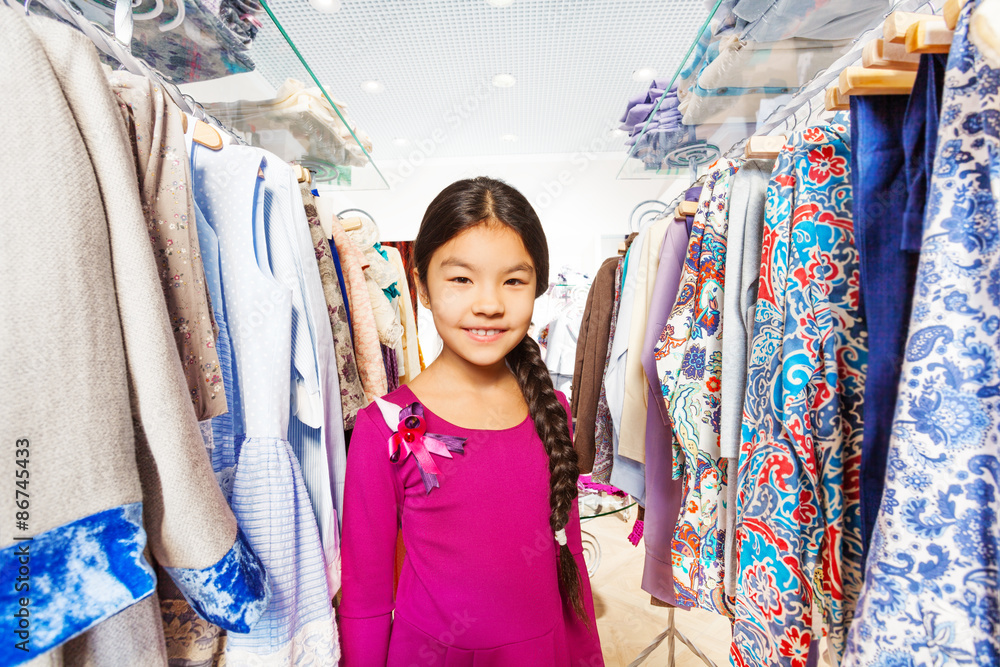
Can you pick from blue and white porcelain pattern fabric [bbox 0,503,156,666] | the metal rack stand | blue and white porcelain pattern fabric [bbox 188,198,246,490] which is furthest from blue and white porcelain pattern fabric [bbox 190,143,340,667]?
the metal rack stand

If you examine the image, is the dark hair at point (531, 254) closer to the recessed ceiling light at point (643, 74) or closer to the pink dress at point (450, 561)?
the pink dress at point (450, 561)

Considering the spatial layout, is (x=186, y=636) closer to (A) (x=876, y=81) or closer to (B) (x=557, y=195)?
(A) (x=876, y=81)

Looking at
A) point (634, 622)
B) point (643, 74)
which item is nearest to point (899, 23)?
point (634, 622)

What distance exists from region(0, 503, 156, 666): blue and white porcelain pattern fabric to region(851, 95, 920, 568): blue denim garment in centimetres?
68

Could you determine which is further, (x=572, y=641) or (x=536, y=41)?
(x=536, y=41)

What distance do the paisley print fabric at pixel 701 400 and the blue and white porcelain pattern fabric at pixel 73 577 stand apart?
780mm

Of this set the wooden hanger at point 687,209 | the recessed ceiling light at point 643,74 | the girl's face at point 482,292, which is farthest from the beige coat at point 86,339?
the recessed ceiling light at point 643,74

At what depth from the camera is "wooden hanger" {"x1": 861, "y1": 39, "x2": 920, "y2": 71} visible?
426 mm

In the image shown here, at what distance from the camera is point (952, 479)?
1.15 feet

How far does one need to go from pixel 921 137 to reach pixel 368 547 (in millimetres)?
865

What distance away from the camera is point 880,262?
0.46 m

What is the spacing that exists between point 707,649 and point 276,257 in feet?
6.59

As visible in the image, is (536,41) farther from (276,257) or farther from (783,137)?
(276,257)

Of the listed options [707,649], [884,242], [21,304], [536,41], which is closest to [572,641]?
[884,242]
